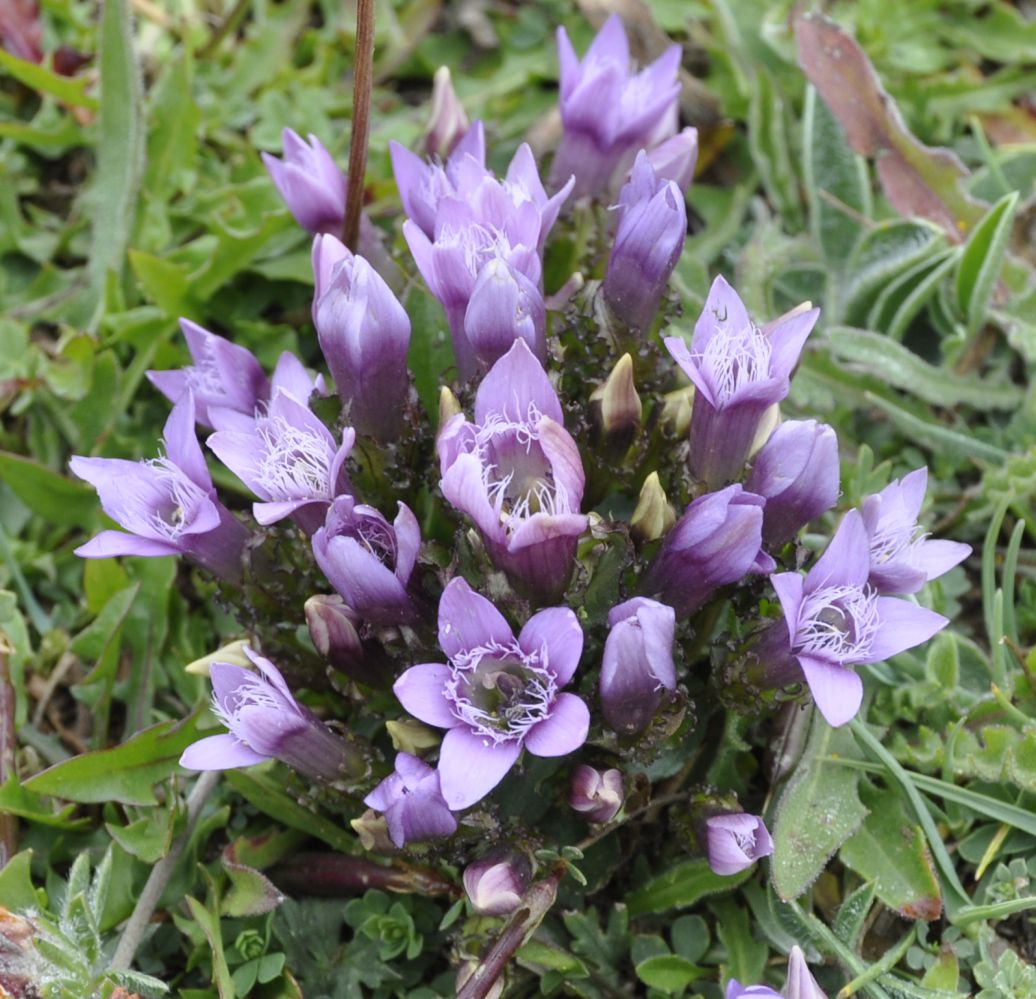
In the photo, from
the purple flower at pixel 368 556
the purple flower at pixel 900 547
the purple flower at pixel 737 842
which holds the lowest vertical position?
the purple flower at pixel 737 842

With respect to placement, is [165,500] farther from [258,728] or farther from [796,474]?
[796,474]

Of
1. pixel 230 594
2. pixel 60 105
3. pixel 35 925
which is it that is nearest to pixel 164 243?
pixel 60 105

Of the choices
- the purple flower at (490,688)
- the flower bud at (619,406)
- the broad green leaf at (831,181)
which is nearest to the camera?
the purple flower at (490,688)

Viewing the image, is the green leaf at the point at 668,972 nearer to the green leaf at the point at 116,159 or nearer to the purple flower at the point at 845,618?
the purple flower at the point at 845,618

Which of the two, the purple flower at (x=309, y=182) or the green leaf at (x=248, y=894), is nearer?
the green leaf at (x=248, y=894)

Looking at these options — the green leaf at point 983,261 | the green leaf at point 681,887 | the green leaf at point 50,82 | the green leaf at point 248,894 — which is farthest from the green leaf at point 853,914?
the green leaf at point 50,82

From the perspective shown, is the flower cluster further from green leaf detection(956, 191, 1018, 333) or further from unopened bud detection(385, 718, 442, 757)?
green leaf detection(956, 191, 1018, 333)

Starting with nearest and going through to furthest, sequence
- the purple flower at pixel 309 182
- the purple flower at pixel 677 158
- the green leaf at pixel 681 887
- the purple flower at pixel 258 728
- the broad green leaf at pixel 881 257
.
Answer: the purple flower at pixel 258 728 → the green leaf at pixel 681 887 → the purple flower at pixel 309 182 → the purple flower at pixel 677 158 → the broad green leaf at pixel 881 257
